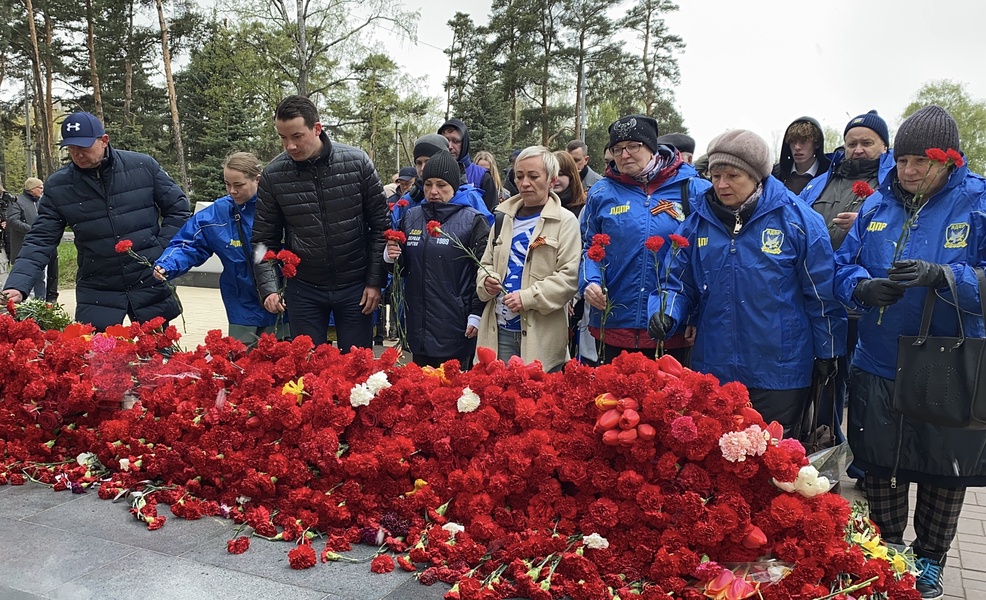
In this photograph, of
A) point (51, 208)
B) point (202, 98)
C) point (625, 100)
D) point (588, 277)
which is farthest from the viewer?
point (625, 100)

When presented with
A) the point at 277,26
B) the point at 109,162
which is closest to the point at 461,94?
the point at 277,26

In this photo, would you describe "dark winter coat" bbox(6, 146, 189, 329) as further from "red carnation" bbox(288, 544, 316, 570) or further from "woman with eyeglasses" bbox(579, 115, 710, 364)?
"red carnation" bbox(288, 544, 316, 570)

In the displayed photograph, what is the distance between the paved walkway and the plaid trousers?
0.77 ft

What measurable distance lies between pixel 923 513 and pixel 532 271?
6.81 feet

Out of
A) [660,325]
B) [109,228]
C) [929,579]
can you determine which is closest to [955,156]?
[660,325]

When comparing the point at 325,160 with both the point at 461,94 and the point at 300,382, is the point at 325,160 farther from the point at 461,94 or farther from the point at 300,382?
the point at 461,94

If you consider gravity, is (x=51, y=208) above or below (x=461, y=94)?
below

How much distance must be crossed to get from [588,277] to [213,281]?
11.8 meters

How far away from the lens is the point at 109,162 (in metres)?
4.38

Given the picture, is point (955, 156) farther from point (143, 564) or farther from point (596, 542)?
point (143, 564)

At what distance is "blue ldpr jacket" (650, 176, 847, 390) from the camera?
287cm

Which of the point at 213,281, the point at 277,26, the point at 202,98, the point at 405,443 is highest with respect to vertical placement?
the point at 277,26

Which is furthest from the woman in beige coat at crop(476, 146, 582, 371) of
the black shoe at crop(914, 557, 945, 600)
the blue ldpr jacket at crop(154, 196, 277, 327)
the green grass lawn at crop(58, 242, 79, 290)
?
the green grass lawn at crop(58, 242, 79, 290)

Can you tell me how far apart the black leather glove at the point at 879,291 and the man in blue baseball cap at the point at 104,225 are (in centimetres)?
374
